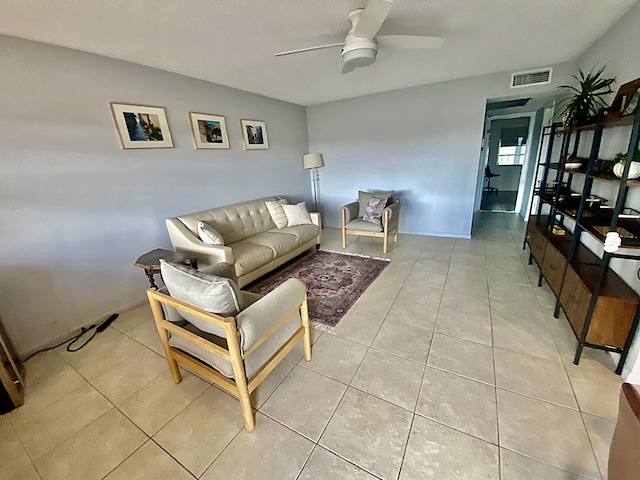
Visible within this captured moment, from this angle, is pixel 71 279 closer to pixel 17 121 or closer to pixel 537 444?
pixel 17 121

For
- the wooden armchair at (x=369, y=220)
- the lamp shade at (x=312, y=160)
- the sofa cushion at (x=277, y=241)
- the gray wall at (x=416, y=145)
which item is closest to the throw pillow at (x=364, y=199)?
the wooden armchair at (x=369, y=220)

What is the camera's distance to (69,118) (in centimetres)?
224

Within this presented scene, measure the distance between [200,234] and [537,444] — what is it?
121 inches

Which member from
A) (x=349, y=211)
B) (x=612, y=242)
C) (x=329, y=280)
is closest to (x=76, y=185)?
(x=329, y=280)

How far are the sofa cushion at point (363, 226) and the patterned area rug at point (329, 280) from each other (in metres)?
0.46

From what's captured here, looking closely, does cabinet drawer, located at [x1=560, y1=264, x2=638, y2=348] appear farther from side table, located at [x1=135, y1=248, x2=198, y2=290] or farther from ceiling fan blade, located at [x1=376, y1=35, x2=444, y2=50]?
side table, located at [x1=135, y1=248, x2=198, y2=290]

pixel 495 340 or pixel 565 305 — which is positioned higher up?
pixel 565 305

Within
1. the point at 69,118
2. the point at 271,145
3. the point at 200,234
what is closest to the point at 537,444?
the point at 200,234

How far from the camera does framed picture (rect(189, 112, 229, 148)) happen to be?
321 centimetres

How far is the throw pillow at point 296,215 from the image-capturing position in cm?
396

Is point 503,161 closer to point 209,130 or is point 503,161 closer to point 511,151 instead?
point 511,151

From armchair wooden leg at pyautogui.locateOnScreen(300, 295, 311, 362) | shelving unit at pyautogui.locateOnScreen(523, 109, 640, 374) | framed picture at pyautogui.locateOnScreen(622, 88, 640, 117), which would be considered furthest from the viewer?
armchair wooden leg at pyautogui.locateOnScreen(300, 295, 311, 362)

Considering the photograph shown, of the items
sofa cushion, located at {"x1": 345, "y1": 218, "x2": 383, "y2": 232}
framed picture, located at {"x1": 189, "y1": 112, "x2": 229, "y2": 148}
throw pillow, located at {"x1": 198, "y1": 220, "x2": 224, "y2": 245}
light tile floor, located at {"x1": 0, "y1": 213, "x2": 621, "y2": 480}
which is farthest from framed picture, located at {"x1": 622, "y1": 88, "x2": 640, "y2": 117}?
framed picture, located at {"x1": 189, "y1": 112, "x2": 229, "y2": 148}

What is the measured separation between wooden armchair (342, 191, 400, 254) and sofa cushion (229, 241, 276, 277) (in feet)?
4.62
